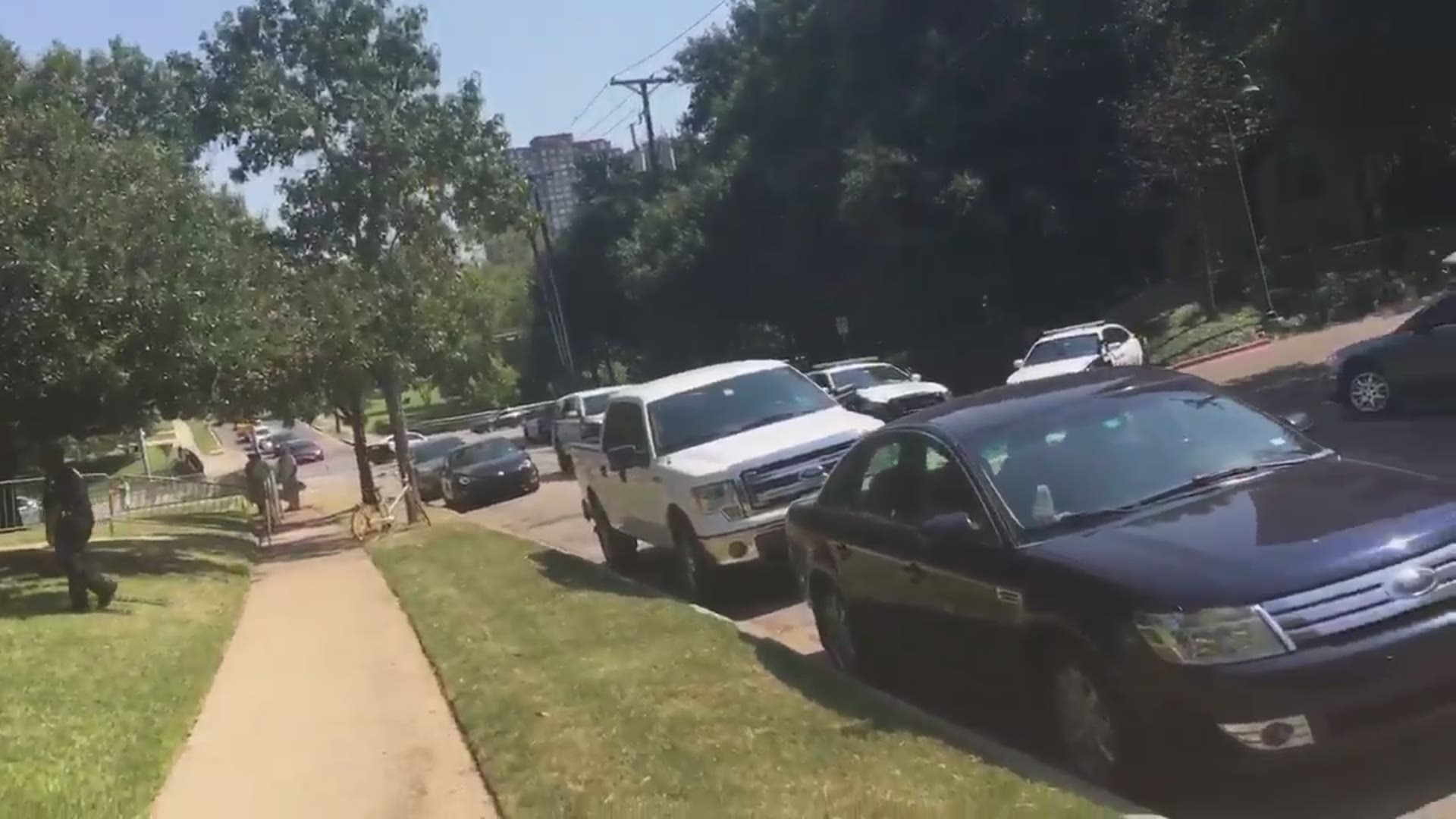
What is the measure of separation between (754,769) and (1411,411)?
12.3 metres

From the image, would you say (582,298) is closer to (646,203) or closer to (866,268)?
(646,203)

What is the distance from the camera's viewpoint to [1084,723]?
655 centimetres

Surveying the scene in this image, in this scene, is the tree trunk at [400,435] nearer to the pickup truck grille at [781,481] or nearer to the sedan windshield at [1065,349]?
the sedan windshield at [1065,349]

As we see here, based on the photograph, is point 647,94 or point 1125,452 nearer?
point 1125,452

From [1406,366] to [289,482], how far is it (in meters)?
31.1

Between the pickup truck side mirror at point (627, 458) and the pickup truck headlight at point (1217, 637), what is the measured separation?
861 centimetres

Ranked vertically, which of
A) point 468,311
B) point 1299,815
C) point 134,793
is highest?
point 468,311

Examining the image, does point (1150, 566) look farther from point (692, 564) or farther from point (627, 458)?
point (627, 458)

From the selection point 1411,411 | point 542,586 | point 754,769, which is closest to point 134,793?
point 754,769

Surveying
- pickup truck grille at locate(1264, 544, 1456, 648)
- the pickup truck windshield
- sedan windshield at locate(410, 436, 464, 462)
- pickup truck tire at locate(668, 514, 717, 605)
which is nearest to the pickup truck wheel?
pickup truck tire at locate(668, 514, 717, 605)

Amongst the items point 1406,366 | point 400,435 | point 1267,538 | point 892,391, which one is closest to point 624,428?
point 1406,366

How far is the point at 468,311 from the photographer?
105 feet

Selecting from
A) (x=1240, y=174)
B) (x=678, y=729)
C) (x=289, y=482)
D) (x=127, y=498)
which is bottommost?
(x=678, y=729)

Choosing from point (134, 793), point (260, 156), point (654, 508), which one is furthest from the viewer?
point (260, 156)
